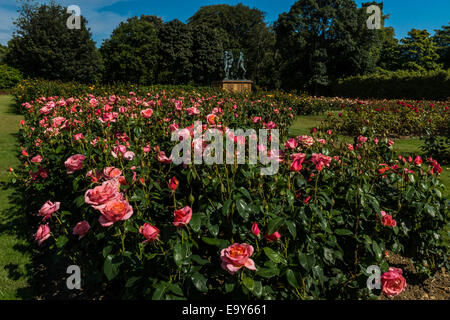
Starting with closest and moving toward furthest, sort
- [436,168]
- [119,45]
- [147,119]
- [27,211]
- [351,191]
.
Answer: [351,191] → [436,168] → [147,119] → [27,211] → [119,45]

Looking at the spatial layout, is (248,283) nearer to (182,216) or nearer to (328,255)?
(182,216)

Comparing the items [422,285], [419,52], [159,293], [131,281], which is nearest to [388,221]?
[422,285]

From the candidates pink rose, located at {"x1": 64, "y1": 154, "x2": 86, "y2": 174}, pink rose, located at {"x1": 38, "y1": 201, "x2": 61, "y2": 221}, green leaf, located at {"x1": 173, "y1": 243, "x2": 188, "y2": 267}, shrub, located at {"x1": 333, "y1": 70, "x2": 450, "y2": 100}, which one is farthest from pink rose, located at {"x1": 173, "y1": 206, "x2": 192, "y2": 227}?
shrub, located at {"x1": 333, "y1": 70, "x2": 450, "y2": 100}

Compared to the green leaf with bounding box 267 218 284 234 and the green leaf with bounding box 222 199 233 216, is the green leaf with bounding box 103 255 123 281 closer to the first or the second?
the green leaf with bounding box 222 199 233 216

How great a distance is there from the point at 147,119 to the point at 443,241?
3.04m

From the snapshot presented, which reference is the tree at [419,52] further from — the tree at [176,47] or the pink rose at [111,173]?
the pink rose at [111,173]

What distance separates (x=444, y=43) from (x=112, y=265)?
51.8 metres

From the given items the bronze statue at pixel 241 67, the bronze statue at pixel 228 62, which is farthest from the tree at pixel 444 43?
the bronze statue at pixel 228 62

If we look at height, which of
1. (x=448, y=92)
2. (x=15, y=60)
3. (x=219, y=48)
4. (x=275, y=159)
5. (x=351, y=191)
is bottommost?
(x=351, y=191)

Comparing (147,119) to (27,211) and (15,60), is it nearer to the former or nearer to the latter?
(27,211)

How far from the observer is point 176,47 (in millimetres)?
35156

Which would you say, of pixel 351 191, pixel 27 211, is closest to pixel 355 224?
pixel 351 191

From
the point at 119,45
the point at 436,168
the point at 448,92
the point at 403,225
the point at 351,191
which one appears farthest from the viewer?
the point at 119,45

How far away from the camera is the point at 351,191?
6.12 feet
